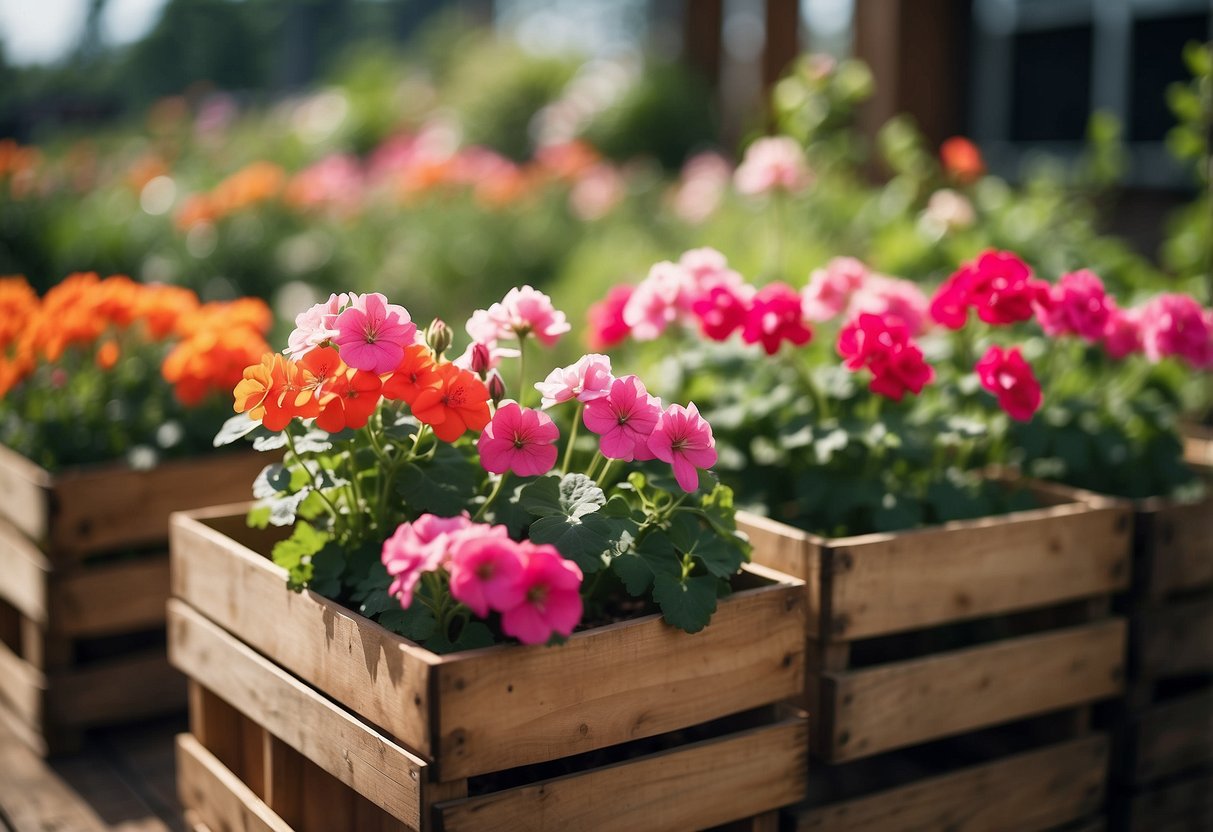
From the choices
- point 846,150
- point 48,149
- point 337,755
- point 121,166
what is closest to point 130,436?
point 337,755

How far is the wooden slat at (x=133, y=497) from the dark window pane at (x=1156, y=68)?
5.47 m

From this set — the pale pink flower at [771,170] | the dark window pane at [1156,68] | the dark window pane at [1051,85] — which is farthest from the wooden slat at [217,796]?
the dark window pane at [1051,85]

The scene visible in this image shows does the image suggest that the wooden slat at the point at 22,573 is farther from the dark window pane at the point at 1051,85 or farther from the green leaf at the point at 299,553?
the dark window pane at the point at 1051,85

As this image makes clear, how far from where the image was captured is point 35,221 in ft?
17.8

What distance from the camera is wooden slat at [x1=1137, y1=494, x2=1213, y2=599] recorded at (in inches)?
93.4

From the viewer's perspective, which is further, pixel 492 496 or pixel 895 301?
pixel 895 301

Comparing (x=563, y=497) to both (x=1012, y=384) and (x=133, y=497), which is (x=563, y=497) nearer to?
(x=1012, y=384)

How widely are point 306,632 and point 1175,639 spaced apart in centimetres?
162

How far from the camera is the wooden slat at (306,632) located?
5.33 ft

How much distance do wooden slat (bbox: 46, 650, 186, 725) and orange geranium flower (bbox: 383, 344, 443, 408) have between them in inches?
55.1

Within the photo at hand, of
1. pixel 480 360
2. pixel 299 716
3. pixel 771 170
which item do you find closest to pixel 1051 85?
pixel 771 170

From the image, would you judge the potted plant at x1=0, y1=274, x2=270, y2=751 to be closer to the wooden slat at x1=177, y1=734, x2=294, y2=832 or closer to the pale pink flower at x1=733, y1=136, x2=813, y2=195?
the wooden slat at x1=177, y1=734, x2=294, y2=832

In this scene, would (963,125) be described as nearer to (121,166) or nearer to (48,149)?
(121,166)

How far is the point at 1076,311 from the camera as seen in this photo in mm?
2260
